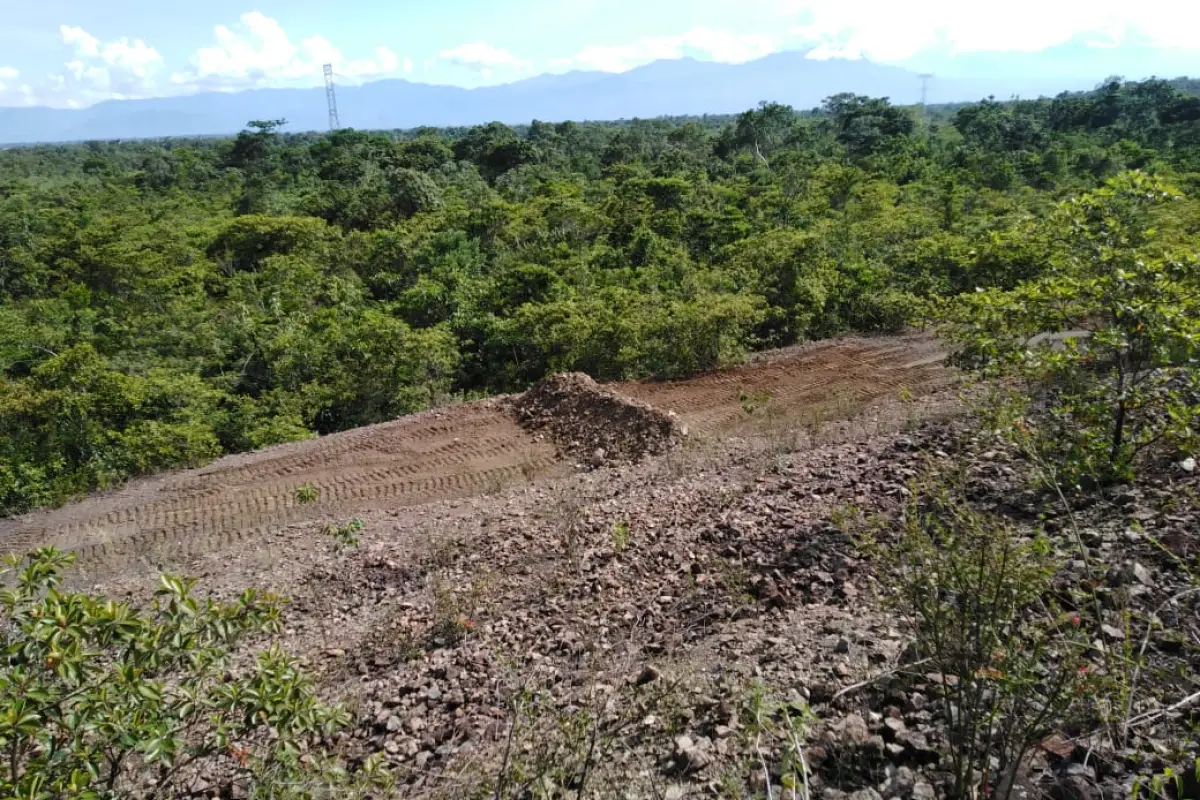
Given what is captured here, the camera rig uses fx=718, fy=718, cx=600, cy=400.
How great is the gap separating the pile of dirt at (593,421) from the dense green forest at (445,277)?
1.95 m

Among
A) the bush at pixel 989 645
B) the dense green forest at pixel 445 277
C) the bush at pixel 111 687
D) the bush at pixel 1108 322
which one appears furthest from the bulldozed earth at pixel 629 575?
the dense green forest at pixel 445 277

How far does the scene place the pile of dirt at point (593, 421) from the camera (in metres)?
9.89

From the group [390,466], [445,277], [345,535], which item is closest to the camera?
[345,535]

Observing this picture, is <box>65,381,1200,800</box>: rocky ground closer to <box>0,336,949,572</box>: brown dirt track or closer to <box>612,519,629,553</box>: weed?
<box>612,519,629,553</box>: weed

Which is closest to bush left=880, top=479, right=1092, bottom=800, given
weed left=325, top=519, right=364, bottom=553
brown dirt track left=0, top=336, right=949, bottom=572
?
weed left=325, top=519, right=364, bottom=553

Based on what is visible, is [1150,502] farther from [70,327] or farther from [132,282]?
[132,282]

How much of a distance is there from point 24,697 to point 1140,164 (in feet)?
119

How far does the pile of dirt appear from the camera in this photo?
9.89 m

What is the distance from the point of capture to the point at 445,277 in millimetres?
17875

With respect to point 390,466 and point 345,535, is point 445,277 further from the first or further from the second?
point 345,535

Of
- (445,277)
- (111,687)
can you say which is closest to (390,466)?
(111,687)

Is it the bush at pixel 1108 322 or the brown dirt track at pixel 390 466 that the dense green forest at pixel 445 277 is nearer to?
the bush at pixel 1108 322

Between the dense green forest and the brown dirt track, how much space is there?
3.00 feet

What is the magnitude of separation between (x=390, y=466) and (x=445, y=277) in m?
8.54
